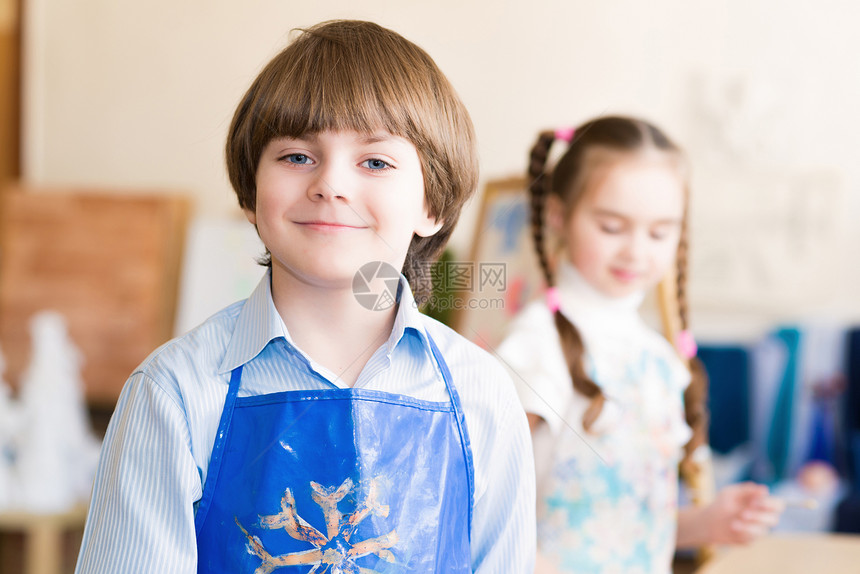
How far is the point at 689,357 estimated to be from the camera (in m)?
1.12

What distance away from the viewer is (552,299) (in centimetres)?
95

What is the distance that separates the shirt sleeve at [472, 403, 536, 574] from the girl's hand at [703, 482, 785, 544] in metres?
0.40

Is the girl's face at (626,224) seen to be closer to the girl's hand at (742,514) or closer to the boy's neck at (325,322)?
the girl's hand at (742,514)

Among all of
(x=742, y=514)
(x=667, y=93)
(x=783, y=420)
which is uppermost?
(x=667, y=93)

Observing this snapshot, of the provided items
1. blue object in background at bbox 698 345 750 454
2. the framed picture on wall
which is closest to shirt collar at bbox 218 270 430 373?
the framed picture on wall

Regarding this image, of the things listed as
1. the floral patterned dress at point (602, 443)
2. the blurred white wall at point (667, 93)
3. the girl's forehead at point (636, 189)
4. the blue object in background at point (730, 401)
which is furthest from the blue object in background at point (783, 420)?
the girl's forehead at point (636, 189)

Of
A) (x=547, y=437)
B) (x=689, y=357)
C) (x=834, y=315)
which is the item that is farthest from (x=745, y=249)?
(x=547, y=437)

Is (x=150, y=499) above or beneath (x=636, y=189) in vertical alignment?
beneath

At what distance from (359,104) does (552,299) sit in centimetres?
49

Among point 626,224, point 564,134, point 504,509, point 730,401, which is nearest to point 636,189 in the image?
point 626,224

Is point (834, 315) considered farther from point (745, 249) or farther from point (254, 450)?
point (254, 450)

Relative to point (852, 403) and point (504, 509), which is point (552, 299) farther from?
point (852, 403)

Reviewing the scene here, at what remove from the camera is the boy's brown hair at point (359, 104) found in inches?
20.5

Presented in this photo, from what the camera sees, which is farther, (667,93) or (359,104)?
(667,93)
